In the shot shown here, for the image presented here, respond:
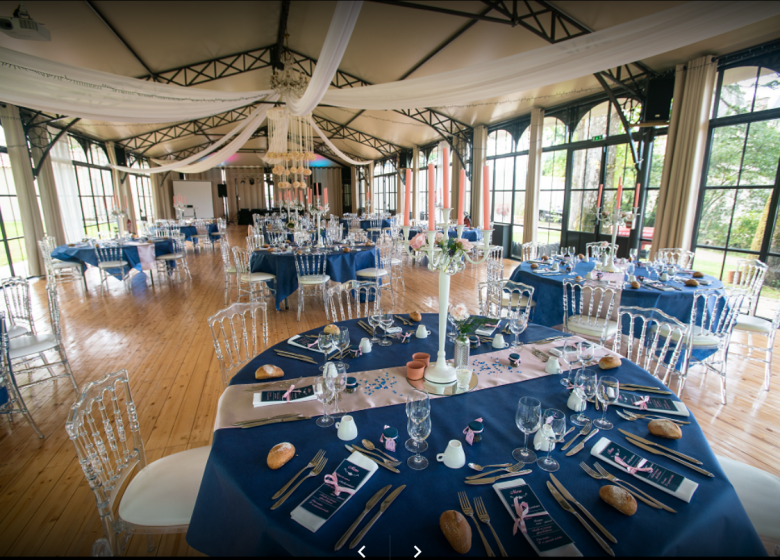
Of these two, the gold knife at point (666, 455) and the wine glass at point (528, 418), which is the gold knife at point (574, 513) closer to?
the wine glass at point (528, 418)

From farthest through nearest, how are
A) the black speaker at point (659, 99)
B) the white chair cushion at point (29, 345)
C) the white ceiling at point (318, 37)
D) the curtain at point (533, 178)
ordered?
the curtain at point (533, 178) → the black speaker at point (659, 99) → the white ceiling at point (318, 37) → the white chair cushion at point (29, 345)

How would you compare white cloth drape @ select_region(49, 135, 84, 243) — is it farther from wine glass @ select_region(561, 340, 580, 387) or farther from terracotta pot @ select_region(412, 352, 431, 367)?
wine glass @ select_region(561, 340, 580, 387)

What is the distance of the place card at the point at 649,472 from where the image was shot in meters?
1.13

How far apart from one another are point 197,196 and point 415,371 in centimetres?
2124

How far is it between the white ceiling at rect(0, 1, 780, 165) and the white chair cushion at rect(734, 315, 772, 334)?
3.05 meters

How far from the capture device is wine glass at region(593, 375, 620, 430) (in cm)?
148

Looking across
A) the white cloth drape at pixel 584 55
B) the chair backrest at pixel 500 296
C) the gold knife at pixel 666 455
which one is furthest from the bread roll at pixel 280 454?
the white cloth drape at pixel 584 55

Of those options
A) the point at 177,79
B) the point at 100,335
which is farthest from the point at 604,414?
the point at 177,79

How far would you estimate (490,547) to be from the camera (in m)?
0.97

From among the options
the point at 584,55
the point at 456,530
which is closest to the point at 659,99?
the point at 584,55

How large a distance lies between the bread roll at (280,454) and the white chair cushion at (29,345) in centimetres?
293

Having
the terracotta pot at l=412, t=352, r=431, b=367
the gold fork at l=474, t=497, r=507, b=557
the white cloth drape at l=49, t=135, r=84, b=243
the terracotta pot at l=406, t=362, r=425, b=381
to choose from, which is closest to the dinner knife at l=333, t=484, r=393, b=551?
the gold fork at l=474, t=497, r=507, b=557

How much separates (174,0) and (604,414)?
267 inches

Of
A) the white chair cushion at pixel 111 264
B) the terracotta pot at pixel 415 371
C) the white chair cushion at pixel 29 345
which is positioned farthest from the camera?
the white chair cushion at pixel 111 264
